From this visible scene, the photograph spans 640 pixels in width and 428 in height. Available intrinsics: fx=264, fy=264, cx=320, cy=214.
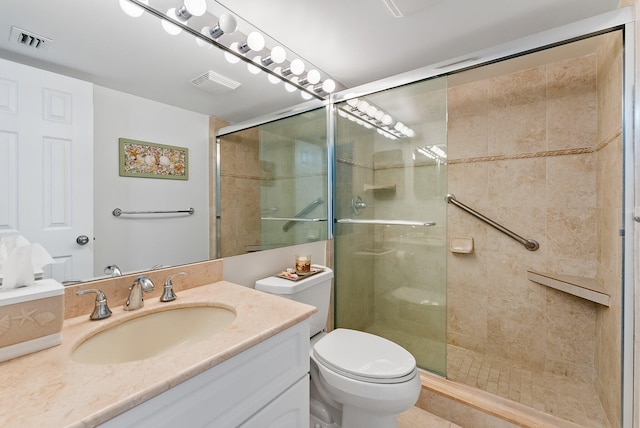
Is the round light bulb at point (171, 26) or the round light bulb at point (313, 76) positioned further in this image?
the round light bulb at point (313, 76)

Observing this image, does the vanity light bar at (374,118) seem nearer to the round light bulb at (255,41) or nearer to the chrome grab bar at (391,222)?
the chrome grab bar at (391,222)

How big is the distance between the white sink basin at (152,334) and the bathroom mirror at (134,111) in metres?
0.20

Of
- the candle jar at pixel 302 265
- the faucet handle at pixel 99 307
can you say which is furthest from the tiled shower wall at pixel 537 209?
the faucet handle at pixel 99 307

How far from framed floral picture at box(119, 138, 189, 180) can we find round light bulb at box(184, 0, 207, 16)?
533 mm

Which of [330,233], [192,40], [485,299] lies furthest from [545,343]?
[192,40]

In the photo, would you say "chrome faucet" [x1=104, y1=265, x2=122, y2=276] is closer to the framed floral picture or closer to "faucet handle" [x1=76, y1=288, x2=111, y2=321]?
"faucet handle" [x1=76, y1=288, x2=111, y2=321]

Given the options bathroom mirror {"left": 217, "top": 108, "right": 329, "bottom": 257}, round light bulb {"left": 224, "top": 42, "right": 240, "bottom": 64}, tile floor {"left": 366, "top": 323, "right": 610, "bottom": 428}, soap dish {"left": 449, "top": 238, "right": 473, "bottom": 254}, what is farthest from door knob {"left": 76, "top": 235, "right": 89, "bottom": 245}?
soap dish {"left": 449, "top": 238, "right": 473, "bottom": 254}

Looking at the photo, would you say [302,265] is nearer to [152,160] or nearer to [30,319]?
[152,160]

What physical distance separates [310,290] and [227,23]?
1299 millimetres

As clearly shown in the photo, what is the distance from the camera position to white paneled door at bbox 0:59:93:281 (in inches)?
28.3

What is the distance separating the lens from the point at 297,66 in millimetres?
1493

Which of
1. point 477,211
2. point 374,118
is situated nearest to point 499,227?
point 477,211

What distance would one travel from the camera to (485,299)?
206 cm

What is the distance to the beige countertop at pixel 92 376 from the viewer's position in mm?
448
